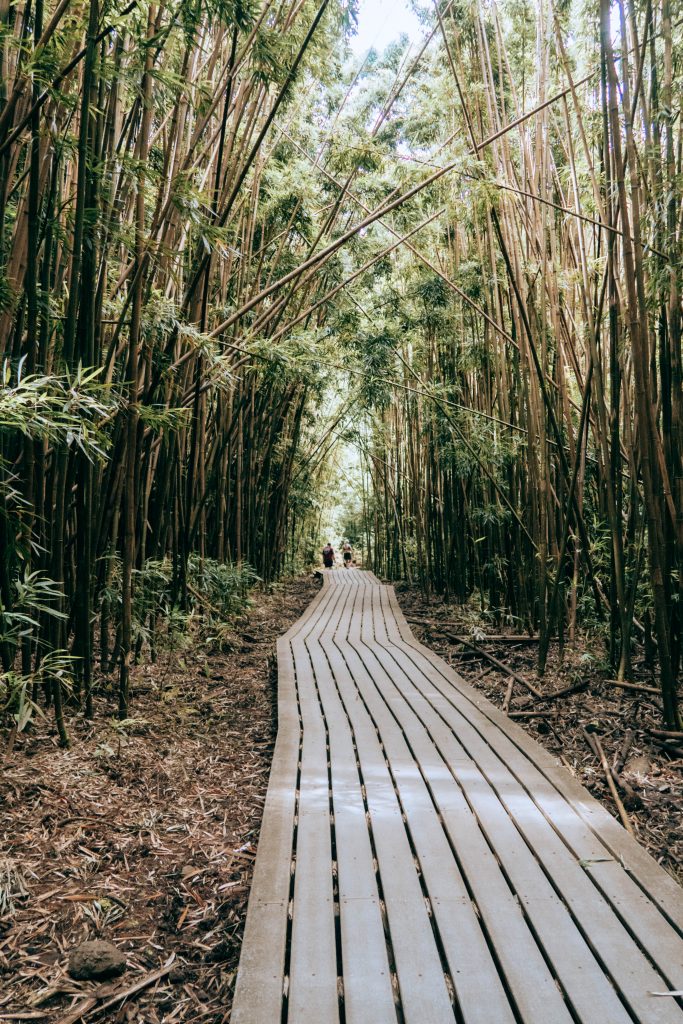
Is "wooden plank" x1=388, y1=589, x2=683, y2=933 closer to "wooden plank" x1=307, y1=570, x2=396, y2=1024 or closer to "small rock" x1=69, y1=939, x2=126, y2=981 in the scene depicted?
"wooden plank" x1=307, y1=570, x2=396, y2=1024

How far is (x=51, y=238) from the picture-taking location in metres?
2.05

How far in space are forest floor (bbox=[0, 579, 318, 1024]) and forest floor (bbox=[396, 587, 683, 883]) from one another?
1.02m

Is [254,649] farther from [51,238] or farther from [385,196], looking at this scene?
[385,196]

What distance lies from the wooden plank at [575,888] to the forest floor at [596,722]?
0.29 meters

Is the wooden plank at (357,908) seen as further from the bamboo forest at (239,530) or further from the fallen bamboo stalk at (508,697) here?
the fallen bamboo stalk at (508,697)

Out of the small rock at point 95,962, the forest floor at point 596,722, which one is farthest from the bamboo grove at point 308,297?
the small rock at point 95,962

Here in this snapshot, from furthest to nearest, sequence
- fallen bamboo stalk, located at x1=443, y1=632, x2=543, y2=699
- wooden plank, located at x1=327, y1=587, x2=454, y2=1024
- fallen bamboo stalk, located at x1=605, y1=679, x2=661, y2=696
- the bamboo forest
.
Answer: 1. fallen bamboo stalk, located at x1=443, y1=632, x2=543, y2=699
2. fallen bamboo stalk, located at x1=605, y1=679, x2=661, y2=696
3. the bamboo forest
4. wooden plank, located at x1=327, y1=587, x2=454, y2=1024

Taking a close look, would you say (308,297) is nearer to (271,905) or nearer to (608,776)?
(608,776)

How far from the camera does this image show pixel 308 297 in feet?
17.6

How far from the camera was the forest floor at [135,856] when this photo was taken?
1165 mm

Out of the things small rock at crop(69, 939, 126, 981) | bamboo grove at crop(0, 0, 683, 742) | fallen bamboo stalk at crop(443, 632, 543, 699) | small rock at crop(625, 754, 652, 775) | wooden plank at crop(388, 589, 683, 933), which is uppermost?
bamboo grove at crop(0, 0, 683, 742)

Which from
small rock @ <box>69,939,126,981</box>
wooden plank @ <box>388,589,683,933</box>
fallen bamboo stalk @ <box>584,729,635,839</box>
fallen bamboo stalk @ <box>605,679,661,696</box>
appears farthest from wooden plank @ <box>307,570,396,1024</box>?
fallen bamboo stalk @ <box>605,679,661,696</box>

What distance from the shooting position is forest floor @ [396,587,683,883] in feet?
6.24

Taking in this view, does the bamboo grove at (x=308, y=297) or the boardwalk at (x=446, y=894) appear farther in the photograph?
the bamboo grove at (x=308, y=297)
